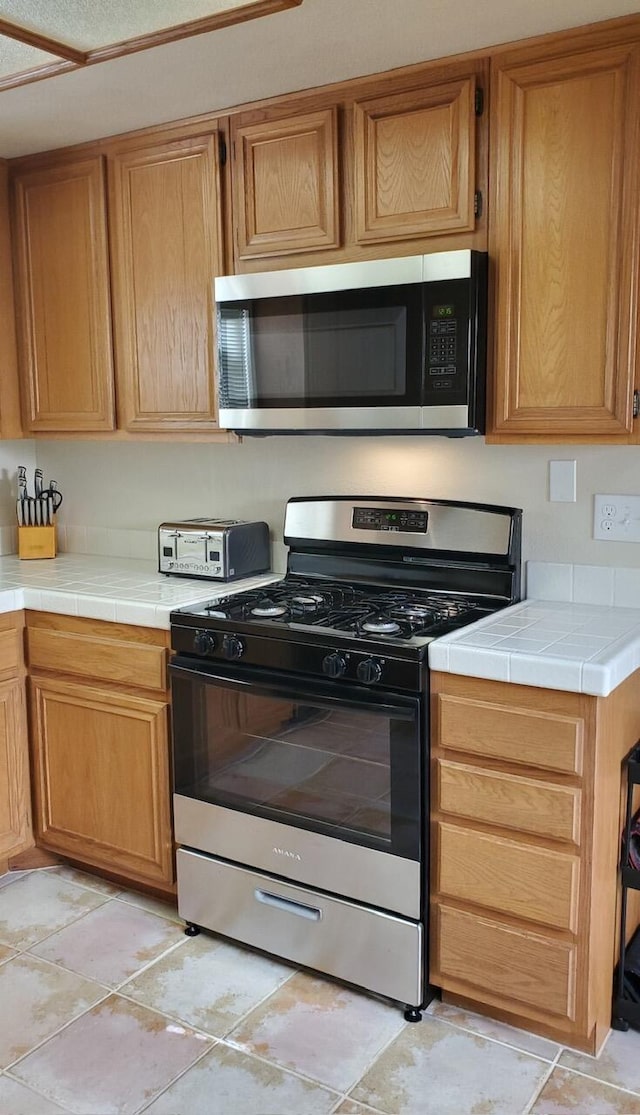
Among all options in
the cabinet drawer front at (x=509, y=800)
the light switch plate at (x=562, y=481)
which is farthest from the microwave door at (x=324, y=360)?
the cabinet drawer front at (x=509, y=800)

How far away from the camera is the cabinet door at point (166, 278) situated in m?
2.68

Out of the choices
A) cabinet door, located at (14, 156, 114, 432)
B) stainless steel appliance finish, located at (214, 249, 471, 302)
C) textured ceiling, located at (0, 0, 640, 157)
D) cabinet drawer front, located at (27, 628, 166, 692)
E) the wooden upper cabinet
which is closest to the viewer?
textured ceiling, located at (0, 0, 640, 157)

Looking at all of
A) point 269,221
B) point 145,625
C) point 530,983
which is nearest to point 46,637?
point 145,625

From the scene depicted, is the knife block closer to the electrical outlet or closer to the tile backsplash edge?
the tile backsplash edge

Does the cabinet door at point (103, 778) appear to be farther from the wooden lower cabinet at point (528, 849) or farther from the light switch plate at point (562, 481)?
the light switch plate at point (562, 481)

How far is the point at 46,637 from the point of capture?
277cm

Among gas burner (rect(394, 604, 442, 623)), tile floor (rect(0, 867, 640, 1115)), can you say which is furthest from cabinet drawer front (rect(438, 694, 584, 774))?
tile floor (rect(0, 867, 640, 1115))

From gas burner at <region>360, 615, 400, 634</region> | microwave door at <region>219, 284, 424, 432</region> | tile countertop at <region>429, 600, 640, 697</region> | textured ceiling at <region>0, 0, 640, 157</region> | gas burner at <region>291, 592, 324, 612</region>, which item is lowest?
tile countertop at <region>429, 600, 640, 697</region>

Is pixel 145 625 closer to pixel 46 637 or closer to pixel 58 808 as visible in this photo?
pixel 46 637

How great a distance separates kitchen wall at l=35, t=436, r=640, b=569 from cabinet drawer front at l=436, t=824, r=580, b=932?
31.0 inches

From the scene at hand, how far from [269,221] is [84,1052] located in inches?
82.7

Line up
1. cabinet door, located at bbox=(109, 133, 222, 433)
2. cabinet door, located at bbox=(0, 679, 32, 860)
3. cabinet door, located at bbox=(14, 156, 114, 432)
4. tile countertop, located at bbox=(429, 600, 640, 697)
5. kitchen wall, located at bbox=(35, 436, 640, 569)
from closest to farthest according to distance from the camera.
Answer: tile countertop, located at bbox=(429, 600, 640, 697) < kitchen wall, located at bbox=(35, 436, 640, 569) < cabinet door, located at bbox=(109, 133, 222, 433) < cabinet door, located at bbox=(0, 679, 32, 860) < cabinet door, located at bbox=(14, 156, 114, 432)

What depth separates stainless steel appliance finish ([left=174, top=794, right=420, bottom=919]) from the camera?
2.13 m

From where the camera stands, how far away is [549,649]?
1.98 m
